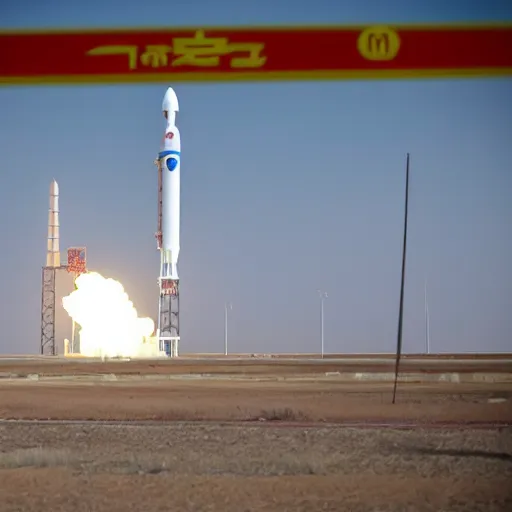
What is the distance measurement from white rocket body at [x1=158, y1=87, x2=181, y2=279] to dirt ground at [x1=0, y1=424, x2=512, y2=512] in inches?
2233

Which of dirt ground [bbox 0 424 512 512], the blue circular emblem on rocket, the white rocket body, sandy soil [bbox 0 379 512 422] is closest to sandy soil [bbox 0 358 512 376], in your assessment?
the white rocket body

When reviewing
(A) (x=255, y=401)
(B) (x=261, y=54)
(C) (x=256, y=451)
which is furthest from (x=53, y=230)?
(B) (x=261, y=54)

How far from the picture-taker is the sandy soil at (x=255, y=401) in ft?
96.6

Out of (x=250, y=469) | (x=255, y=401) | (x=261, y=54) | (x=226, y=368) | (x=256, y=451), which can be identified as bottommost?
(x=226, y=368)

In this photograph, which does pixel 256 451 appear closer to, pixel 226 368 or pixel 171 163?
pixel 226 368

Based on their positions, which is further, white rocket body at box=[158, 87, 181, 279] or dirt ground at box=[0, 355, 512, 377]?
white rocket body at box=[158, 87, 181, 279]

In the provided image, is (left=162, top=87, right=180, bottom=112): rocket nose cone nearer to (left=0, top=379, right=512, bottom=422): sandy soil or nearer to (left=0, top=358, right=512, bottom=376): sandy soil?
(left=0, top=358, right=512, bottom=376): sandy soil

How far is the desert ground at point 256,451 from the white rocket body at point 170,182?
4261 cm

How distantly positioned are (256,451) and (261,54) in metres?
15.0

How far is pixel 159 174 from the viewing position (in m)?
82.8

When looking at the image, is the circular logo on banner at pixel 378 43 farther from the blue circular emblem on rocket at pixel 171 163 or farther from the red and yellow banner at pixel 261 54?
the blue circular emblem on rocket at pixel 171 163

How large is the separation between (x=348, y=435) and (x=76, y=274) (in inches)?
3299

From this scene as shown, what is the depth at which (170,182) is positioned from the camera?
8138cm

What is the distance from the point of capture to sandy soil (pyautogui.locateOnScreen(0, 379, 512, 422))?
2944 cm
